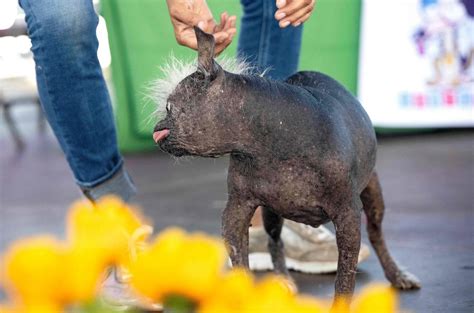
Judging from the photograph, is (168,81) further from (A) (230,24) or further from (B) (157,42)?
(B) (157,42)

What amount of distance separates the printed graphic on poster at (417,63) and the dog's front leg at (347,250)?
418 cm

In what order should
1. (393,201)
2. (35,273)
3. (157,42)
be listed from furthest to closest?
(157,42) < (393,201) < (35,273)

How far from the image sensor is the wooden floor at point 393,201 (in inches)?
112

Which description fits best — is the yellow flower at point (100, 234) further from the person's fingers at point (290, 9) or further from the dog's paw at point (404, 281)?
the dog's paw at point (404, 281)

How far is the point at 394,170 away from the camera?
17.3 ft

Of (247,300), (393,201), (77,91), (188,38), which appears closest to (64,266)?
(247,300)

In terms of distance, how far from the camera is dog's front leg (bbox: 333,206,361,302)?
2033 mm

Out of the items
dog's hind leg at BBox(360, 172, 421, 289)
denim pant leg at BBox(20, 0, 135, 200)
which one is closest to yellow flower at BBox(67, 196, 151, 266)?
denim pant leg at BBox(20, 0, 135, 200)

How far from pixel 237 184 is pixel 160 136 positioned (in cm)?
22

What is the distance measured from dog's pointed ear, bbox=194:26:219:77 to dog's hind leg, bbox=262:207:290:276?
28.1 inches

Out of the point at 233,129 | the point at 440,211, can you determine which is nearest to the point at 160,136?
the point at 233,129

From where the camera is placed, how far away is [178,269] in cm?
78

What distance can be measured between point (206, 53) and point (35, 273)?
46.6 inches

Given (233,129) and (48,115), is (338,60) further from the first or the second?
(233,129)
